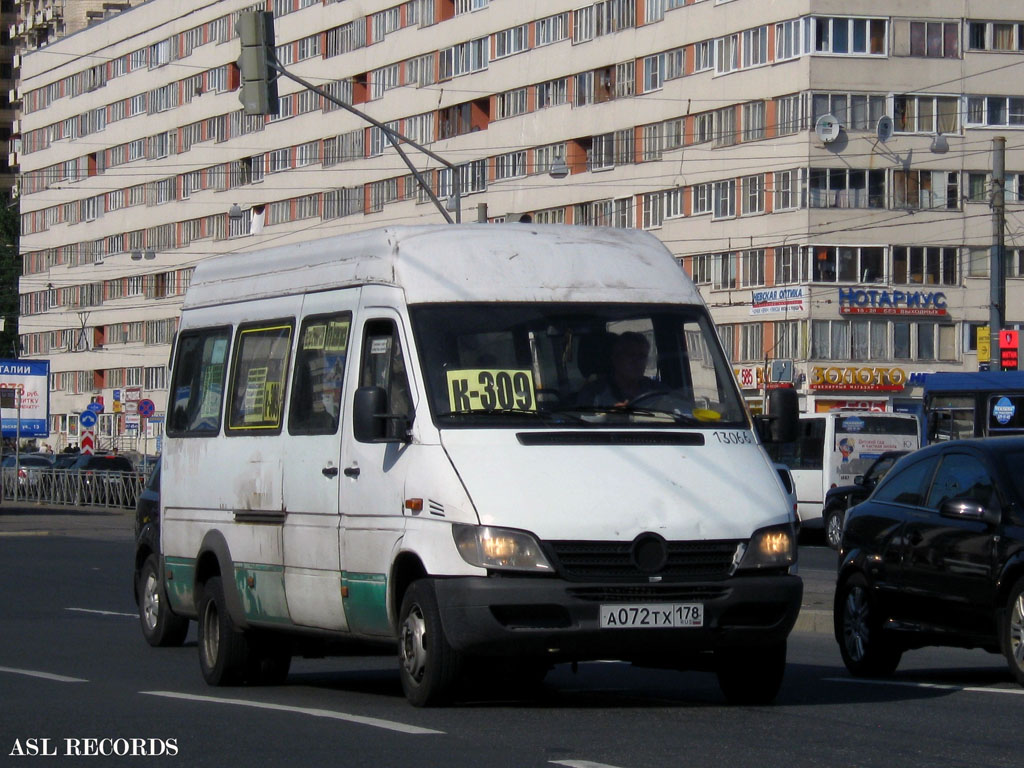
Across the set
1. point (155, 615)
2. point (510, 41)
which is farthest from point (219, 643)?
point (510, 41)

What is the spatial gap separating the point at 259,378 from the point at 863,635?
4.20 meters

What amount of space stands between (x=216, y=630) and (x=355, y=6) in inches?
3126

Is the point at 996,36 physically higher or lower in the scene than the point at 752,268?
higher

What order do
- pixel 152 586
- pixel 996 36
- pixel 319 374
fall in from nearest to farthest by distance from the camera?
pixel 319 374
pixel 152 586
pixel 996 36

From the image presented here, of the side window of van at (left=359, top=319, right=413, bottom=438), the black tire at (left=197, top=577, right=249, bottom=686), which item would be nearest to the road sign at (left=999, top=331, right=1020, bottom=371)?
the black tire at (left=197, top=577, right=249, bottom=686)

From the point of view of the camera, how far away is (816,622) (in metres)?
17.8

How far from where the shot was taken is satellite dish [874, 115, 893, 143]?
68.4 m

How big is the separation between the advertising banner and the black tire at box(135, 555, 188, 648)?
1637 inches

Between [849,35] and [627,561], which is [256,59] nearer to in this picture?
[627,561]

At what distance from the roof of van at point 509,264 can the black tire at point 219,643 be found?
7.05ft

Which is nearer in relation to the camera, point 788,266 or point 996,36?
point 788,266

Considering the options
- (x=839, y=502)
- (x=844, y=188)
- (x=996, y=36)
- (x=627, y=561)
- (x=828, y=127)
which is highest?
(x=996, y=36)

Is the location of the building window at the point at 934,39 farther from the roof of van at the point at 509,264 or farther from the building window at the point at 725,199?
the roof of van at the point at 509,264

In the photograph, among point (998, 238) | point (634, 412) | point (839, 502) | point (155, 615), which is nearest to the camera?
point (634, 412)
